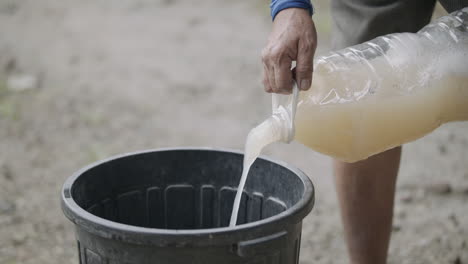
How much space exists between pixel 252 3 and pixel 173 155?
418 cm

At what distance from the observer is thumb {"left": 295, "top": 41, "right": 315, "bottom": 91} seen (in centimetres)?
147

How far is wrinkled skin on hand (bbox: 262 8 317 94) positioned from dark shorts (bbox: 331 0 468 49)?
416 mm

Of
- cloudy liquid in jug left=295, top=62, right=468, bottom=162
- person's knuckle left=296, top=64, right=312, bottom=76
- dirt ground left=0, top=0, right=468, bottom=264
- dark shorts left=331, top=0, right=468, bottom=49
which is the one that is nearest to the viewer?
person's knuckle left=296, top=64, right=312, bottom=76

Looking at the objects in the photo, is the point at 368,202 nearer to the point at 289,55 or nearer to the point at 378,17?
the point at 378,17

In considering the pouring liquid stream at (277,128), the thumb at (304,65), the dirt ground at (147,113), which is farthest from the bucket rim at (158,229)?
the dirt ground at (147,113)

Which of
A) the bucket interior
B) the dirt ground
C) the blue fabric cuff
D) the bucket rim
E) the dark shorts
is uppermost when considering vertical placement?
the blue fabric cuff

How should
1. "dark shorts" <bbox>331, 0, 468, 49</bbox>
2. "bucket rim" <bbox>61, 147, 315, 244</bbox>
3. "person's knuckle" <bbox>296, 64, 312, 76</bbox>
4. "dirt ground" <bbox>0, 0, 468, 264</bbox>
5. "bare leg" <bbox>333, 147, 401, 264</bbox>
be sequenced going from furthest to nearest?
"dirt ground" <bbox>0, 0, 468, 264</bbox> → "bare leg" <bbox>333, 147, 401, 264</bbox> → "dark shorts" <bbox>331, 0, 468, 49</bbox> → "person's knuckle" <bbox>296, 64, 312, 76</bbox> → "bucket rim" <bbox>61, 147, 315, 244</bbox>

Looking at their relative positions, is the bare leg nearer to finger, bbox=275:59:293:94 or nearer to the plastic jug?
the plastic jug

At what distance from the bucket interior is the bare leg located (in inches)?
15.6

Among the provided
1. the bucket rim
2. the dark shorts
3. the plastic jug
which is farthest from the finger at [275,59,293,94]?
the dark shorts

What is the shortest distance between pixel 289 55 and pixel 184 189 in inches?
21.5

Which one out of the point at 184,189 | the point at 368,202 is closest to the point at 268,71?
the point at 184,189

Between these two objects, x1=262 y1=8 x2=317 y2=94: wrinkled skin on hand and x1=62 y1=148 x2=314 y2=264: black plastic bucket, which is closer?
x1=62 y1=148 x2=314 y2=264: black plastic bucket

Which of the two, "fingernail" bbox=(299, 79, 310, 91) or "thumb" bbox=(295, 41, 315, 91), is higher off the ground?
"thumb" bbox=(295, 41, 315, 91)
